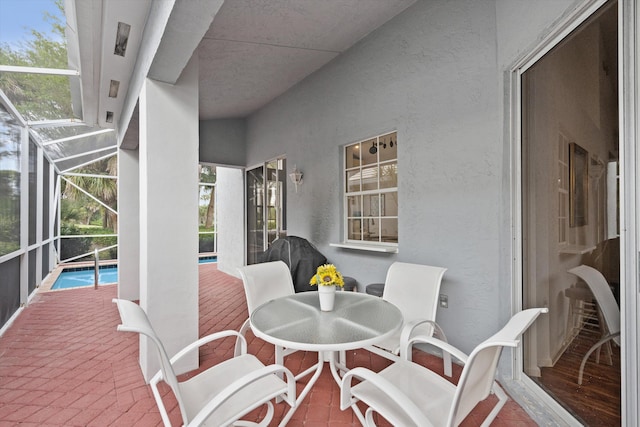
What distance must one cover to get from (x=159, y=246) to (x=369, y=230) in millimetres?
2553

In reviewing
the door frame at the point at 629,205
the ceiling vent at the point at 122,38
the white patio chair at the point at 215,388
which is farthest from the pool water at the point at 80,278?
the door frame at the point at 629,205

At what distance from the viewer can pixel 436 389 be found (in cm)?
165

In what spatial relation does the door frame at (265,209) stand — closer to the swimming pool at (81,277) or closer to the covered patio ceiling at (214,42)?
the covered patio ceiling at (214,42)

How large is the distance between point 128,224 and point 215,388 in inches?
178

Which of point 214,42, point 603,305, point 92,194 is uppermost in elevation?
point 214,42

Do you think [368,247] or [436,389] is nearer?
[436,389]

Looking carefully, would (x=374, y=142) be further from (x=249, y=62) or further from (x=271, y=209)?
(x=271, y=209)

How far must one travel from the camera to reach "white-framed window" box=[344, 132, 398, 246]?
373 centimetres

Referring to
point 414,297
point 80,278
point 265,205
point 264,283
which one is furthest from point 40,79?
point 80,278

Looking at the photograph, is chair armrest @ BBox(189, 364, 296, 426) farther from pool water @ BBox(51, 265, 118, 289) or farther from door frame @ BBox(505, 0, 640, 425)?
pool water @ BBox(51, 265, 118, 289)

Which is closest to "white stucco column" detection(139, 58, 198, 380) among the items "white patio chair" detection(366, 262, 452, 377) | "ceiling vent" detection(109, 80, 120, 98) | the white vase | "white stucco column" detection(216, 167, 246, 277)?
"ceiling vent" detection(109, 80, 120, 98)

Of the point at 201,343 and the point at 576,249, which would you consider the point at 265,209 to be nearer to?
the point at 201,343

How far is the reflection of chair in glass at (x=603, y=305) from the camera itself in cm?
151

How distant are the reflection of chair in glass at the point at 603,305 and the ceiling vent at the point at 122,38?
370cm
